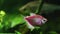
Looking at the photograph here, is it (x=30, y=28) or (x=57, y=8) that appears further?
(x=57, y=8)

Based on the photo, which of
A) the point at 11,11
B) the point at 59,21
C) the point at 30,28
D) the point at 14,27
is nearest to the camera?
the point at 30,28

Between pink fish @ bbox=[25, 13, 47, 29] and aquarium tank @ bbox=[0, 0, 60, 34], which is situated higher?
aquarium tank @ bbox=[0, 0, 60, 34]

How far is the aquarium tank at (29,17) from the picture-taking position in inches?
30.2

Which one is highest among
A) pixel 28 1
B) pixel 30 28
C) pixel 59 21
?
pixel 28 1

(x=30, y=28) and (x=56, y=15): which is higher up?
(x=56, y=15)

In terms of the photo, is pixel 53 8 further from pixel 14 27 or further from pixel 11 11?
pixel 14 27

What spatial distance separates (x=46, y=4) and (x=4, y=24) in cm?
45

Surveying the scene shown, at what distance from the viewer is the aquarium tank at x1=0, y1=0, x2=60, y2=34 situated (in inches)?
30.2

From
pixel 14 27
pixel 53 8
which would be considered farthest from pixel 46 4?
pixel 14 27

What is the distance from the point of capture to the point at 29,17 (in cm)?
76

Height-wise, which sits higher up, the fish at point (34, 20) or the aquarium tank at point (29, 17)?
the aquarium tank at point (29, 17)

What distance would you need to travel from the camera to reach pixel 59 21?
1192mm

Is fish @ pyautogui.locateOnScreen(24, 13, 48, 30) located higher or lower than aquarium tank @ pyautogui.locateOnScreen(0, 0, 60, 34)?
lower

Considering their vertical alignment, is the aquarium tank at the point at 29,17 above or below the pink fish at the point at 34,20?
above
